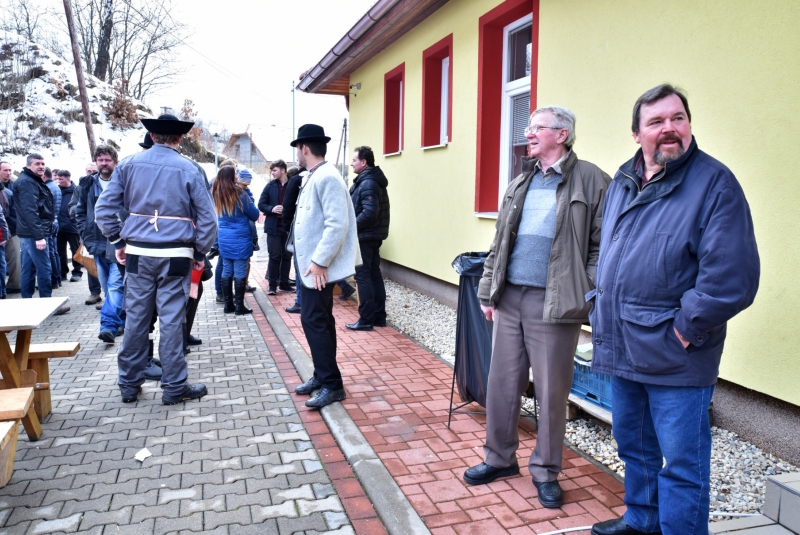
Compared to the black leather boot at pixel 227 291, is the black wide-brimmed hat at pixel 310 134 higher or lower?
higher

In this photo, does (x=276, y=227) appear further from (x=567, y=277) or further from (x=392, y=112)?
(x=567, y=277)

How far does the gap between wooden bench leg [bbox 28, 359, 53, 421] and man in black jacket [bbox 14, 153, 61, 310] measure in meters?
4.18

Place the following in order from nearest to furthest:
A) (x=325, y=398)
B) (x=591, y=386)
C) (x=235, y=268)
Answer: (x=591, y=386) < (x=325, y=398) < (x=235, y=268)

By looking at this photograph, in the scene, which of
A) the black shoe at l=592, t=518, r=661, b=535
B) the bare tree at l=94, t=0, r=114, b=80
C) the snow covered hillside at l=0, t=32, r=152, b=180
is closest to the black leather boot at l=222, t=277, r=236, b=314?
the black shoe at l=592, t=518, r=661, b=535

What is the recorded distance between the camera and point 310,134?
460 centimetres

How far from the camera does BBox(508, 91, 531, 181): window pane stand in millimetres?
6930

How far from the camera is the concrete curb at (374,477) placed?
295 centimetres

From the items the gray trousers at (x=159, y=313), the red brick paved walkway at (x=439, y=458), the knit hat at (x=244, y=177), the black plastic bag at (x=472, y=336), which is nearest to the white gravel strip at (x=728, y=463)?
the red brick paved walkway at (x=439, y=458)

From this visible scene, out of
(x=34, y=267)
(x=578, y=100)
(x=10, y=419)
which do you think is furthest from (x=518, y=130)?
(x=34, y=267)

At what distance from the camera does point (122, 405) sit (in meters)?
4.63

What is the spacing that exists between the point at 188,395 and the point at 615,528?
3251mm

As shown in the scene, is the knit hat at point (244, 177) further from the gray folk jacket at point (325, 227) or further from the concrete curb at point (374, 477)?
the gray folk jacket at point (325, 227)

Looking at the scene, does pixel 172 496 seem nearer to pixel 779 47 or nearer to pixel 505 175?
pixel 779 47

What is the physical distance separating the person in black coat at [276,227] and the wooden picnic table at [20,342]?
4.82 m
